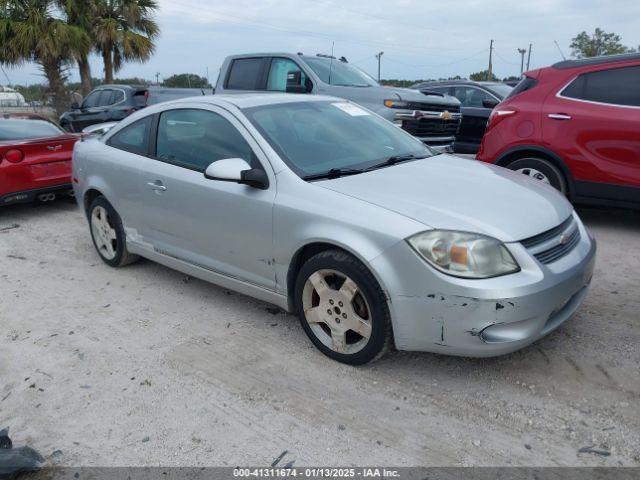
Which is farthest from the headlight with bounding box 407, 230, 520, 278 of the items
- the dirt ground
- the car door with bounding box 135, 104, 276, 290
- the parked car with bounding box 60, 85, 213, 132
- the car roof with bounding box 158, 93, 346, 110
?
the parked car with bounding box 60, 85, 213, 132

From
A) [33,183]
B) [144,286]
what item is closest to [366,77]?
[33,183]

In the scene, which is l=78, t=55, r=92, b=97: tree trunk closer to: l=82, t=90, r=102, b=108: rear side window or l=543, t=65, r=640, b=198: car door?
l=82, t=90, r=102, b=108: rear side window

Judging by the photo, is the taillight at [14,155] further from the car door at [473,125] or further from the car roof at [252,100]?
the car door at [473,125]

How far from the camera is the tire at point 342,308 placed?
10.2 ft

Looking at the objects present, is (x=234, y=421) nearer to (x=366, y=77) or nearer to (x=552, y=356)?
(x=552, y=356)

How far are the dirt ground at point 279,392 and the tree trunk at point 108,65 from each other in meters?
19.9

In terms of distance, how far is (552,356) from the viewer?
3.37m

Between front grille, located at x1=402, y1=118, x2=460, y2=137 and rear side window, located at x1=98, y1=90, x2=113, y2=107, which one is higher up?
rear side window, located at x1=98, y1=90, x2=113, y2=107

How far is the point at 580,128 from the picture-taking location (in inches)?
221

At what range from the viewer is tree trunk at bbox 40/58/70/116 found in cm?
2033

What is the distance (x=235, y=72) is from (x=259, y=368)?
22.6ft

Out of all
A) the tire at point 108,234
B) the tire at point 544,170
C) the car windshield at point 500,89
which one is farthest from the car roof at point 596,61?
the car windshield at point 500,89

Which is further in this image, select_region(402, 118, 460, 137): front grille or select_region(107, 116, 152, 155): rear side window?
select_region(402, 118, 460, 137): front grille

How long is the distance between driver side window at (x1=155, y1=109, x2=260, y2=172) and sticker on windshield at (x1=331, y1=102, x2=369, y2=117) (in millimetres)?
978
